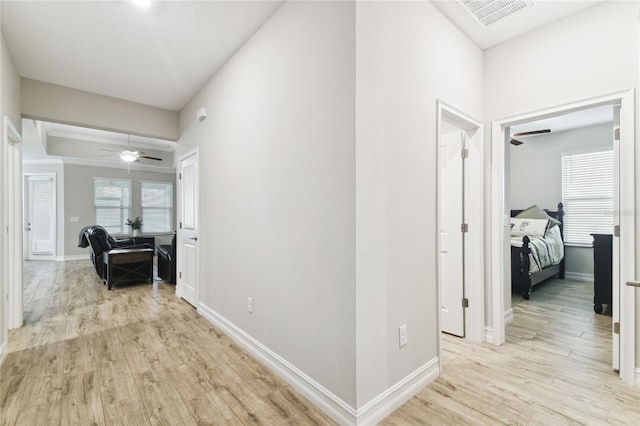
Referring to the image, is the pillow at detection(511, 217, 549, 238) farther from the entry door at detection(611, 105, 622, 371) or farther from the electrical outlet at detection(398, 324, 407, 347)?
the electrical outlet at detection(398, 324, 407, 347)

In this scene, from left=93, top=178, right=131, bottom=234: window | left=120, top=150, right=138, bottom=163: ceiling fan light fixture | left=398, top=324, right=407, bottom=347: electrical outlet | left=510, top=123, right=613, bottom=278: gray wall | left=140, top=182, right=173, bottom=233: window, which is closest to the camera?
left=398, top=324, right=407, bottom=347: electrical outlet

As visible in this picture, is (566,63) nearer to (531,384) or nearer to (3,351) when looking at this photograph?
(531,384)

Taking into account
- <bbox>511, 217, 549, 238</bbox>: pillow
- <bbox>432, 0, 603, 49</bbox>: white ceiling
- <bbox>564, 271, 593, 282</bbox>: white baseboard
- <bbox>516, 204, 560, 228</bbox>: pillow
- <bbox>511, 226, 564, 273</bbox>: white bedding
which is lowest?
<bbox>564, 271, 593, 282</bbox>: white baseboard

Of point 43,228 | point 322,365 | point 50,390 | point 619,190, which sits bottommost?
point 50,390

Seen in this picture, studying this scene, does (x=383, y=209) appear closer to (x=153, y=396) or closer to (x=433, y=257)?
(x=433, y=257)

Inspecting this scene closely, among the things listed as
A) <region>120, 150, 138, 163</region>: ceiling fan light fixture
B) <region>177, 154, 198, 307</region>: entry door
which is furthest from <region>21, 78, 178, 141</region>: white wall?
<region>120, 150, 138, 163</region>: ceiling fan light fixture

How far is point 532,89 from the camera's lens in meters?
2.45

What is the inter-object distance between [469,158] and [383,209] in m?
1.46

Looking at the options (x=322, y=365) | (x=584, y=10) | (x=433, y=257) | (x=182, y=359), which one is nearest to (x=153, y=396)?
(x=182, y=359)

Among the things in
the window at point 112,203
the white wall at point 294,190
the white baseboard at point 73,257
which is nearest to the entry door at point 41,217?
the white baseboard at point 73,257

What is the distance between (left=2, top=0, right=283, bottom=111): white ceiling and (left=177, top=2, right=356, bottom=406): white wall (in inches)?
8.7

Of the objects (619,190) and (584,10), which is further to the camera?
(584,10)

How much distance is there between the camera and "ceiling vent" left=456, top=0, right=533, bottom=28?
83.5 inches

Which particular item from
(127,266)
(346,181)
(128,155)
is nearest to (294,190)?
(346,181)
